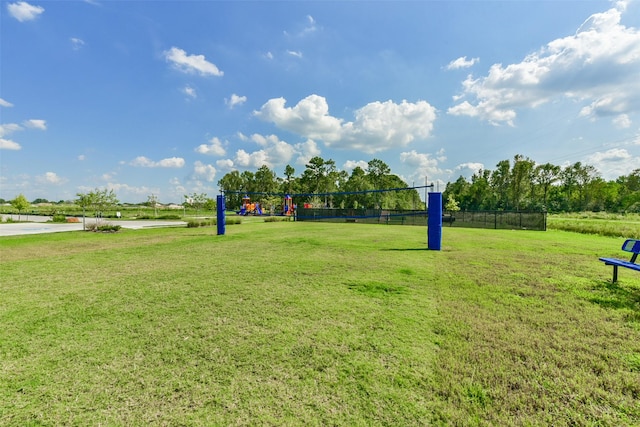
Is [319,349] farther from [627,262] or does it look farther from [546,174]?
[546,174]

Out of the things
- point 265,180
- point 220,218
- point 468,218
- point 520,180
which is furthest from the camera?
point 265,180

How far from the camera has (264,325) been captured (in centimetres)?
338

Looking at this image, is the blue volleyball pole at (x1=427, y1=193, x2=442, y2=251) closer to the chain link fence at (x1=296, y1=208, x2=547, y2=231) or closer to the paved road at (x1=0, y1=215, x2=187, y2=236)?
the chain link fence at (x1=296, y1=208, x2=547, y2=231)

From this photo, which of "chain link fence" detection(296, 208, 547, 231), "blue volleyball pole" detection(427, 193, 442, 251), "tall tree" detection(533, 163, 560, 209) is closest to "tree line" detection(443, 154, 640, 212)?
"tall tree" detection(533, 163, 560, 209)

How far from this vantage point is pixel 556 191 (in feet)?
204

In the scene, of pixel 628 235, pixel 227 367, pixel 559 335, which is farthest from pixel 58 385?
pixel 628 235

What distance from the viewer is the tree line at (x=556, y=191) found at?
50.7 m

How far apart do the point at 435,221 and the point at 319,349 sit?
804 cm

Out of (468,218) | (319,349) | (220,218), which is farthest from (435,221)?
(468,218)

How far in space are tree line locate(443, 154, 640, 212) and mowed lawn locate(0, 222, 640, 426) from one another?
53849mm

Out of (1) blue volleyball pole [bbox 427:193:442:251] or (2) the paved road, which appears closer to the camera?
(1) blue volleyball pole [bbox 427:193:442:251]

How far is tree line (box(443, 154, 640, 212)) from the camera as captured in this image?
166 ft

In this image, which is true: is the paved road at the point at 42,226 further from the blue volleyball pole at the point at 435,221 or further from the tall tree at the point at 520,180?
the tall tree at the point at 520,180

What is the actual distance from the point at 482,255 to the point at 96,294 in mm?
9534
